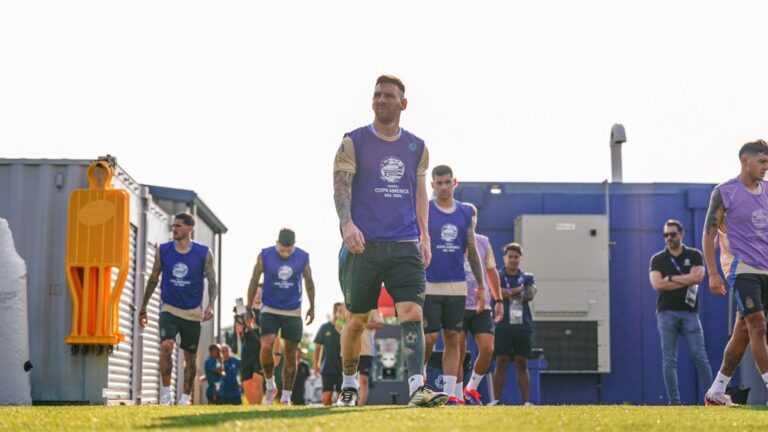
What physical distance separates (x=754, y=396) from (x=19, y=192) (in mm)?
10549

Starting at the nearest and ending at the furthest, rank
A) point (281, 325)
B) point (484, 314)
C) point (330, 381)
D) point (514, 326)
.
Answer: point (484, 314) < point (281, 325) < point (514, 326) < point (330, 381)

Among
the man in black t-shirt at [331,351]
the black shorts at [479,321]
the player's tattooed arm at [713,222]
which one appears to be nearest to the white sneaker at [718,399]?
the player's tattooed arm at [713,222]

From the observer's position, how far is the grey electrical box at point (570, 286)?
1867cm

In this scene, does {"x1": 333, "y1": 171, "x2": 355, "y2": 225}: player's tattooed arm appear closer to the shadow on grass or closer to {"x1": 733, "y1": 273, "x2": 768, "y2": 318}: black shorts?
the shadow on grass

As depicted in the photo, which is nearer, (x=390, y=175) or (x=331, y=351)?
(x=390, y=175)

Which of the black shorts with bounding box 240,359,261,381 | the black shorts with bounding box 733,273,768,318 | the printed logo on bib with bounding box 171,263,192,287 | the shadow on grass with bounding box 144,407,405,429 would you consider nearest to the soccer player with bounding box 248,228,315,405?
the printed logo on bib with bounding box 171,263,192,287

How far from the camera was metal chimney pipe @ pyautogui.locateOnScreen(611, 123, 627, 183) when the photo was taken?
21.8m

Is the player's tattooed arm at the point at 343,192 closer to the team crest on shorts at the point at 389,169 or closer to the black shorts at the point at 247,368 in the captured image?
the team crest on shorts at the point at 389,169

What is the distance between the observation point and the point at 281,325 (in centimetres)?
1514

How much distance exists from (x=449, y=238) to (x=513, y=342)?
3931mm

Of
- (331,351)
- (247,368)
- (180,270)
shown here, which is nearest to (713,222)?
(180,270)

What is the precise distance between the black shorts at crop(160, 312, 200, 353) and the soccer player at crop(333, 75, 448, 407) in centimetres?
570

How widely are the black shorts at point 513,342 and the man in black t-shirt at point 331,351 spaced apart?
190 inches

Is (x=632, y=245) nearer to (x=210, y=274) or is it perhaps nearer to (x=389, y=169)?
(x=210, y=274)
